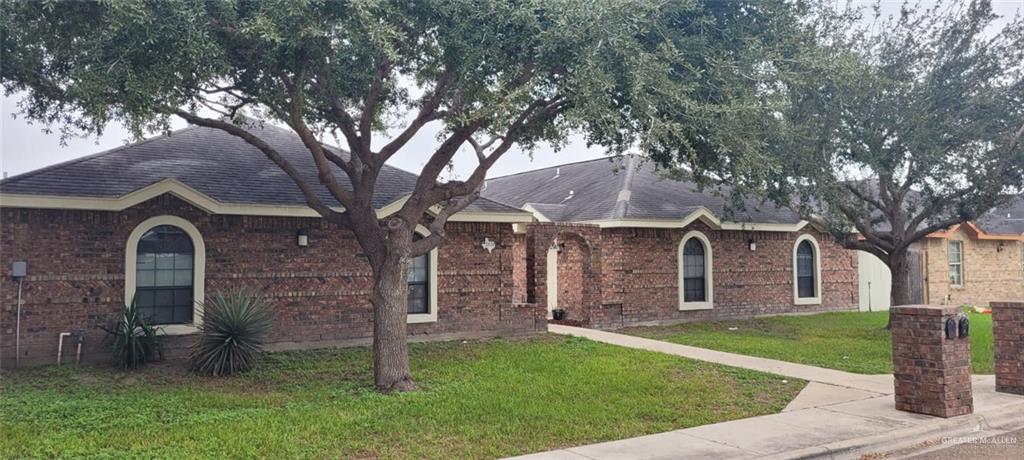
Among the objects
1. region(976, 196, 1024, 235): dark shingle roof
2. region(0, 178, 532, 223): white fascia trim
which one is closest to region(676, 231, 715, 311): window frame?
region(0, 178, 532, 223): white fascia trim

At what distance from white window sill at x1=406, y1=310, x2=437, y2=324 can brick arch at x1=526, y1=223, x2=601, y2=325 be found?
9.22 ft

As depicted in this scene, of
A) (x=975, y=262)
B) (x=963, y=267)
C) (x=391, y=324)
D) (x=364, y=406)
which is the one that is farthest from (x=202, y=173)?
(x=975, y=262)

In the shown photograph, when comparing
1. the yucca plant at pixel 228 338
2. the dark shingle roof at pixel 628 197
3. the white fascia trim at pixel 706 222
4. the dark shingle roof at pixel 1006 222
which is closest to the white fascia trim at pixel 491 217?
the dark shingle roof at pixel 628 197

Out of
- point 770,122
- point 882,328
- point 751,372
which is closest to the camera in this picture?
point 751,372

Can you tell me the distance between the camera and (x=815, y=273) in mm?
21688

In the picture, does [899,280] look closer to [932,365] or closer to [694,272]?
[694,272]

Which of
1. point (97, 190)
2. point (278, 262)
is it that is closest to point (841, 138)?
point (278, 262)

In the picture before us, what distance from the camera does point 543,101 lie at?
10234mm

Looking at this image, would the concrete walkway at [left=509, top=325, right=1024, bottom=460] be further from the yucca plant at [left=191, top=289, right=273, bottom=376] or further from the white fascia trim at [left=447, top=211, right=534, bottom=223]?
the white fascia trim at [left=447, top=211, right=534, bottom=223]

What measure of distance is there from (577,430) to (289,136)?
1127 cm

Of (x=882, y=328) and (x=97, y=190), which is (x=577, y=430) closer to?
(x=97, y=190)

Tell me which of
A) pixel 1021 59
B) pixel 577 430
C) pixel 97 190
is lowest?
pixel 577 430

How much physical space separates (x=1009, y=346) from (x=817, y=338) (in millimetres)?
6355

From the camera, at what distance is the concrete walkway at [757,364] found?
10422mm
